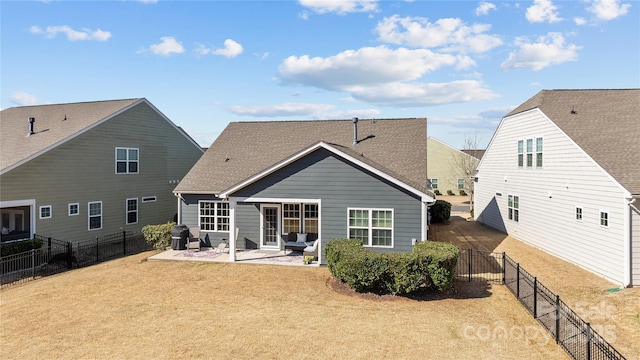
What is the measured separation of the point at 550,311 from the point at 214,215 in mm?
14373

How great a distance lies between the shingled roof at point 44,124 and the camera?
18.0 m

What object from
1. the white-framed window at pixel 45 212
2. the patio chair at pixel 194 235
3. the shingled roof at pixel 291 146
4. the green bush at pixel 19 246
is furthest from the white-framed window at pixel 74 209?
the patio chair at pixel 194 235

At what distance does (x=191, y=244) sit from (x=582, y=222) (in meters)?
17.0

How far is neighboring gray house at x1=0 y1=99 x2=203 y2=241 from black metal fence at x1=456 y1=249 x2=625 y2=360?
18726 mm

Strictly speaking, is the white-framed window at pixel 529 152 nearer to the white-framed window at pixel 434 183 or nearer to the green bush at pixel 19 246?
the green bush at pixel 19 246

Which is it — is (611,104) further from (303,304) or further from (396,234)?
(303,304)

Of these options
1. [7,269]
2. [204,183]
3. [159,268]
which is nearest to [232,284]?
[159,268]

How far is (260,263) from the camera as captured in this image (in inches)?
620

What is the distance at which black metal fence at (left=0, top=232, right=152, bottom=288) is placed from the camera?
15.2 m

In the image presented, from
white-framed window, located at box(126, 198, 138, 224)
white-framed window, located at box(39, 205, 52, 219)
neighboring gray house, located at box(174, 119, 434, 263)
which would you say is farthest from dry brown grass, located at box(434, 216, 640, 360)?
white-framed window, located at box(39, 205, 52, 219)

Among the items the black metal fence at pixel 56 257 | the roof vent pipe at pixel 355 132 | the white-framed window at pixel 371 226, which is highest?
the roof vent pipe at pixel 355 132

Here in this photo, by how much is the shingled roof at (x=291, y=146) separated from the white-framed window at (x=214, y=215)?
2.49 feet

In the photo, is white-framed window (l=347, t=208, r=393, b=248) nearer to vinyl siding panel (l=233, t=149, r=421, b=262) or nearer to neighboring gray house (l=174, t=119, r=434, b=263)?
neighboring gray house (l=174, t=119, r=434, b=263)

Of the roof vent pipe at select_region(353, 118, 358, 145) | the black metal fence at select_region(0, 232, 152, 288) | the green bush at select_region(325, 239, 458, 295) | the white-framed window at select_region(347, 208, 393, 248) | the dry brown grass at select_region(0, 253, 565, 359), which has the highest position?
the roof vent pipe at select_region(353, 118, 358, 145)
